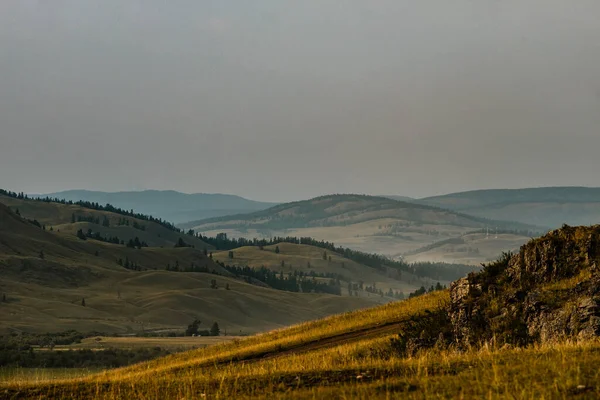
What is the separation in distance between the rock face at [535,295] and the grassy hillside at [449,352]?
0.14 ft

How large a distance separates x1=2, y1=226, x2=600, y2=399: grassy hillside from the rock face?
0.04 meters

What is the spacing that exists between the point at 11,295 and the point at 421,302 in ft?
576

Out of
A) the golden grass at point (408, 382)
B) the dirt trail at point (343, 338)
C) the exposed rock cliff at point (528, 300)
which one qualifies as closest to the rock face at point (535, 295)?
the exposed rock cliff at point (528, 300)

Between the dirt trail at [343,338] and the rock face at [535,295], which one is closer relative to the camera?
the rock face at [535,295]

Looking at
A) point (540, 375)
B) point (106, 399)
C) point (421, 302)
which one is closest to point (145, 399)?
point (106, 399)

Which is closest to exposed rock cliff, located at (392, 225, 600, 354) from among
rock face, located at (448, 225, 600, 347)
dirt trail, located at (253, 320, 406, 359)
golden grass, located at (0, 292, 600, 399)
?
rock face, located at (448, 225, 600, 347)

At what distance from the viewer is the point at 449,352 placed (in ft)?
88.7

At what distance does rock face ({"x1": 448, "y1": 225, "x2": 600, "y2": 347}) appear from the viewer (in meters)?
25.6

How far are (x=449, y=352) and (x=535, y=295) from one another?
370 cm

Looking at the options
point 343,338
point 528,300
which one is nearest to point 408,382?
→ point 528,300

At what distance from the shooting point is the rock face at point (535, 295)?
84.1 feet

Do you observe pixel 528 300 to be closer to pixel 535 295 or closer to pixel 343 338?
pixel 535 295

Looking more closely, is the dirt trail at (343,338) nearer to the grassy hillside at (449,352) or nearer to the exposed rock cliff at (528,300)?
the grassy hillside at (449,352)

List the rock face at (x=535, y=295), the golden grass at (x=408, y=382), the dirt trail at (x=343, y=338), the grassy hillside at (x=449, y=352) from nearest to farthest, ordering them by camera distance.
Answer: the golden grass at (x=408, y=382), the grassy hillside at (x=449, y=352), the rock face at (x=535, y=295), the dirt trail at (x=343, y=338)
